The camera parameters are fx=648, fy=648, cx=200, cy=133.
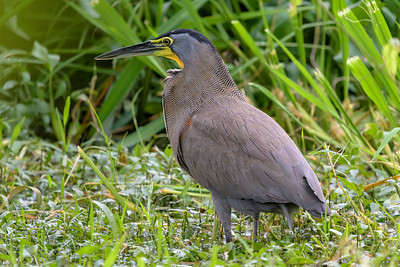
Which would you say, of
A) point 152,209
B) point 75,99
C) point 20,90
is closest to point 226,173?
point 152,209

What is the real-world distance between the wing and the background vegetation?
0.26 metres

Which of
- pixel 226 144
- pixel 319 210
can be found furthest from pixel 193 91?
pixel 319 210

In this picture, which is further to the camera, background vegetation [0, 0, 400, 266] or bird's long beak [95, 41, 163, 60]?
bird's long beak [95, 41, 163, 60]

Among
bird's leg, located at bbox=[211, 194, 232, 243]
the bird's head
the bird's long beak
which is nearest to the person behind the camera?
bird's leg, located at bbox=[211, 194, 232, 243]

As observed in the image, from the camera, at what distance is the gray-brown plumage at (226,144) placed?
3414 mm

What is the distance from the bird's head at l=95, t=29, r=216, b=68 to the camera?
155 inches

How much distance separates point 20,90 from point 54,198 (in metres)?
1.81

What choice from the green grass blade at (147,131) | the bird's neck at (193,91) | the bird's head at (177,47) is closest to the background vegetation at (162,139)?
the green grass blade at (147,131)

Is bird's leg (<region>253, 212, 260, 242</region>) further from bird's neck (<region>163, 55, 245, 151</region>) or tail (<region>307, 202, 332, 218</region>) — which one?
bird's neck (<region>163, 55, 245, 151</region>)

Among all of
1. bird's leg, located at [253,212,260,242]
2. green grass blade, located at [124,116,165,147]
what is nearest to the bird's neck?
bird's leg, located at [253,212,260,242]

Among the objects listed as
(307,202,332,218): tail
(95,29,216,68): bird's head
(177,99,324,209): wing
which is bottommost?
(307,202,332,218): tail

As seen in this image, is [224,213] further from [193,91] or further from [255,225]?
[193,91]

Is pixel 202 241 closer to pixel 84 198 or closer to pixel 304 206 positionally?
pixel 304 206

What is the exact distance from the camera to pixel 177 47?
4.01 m
